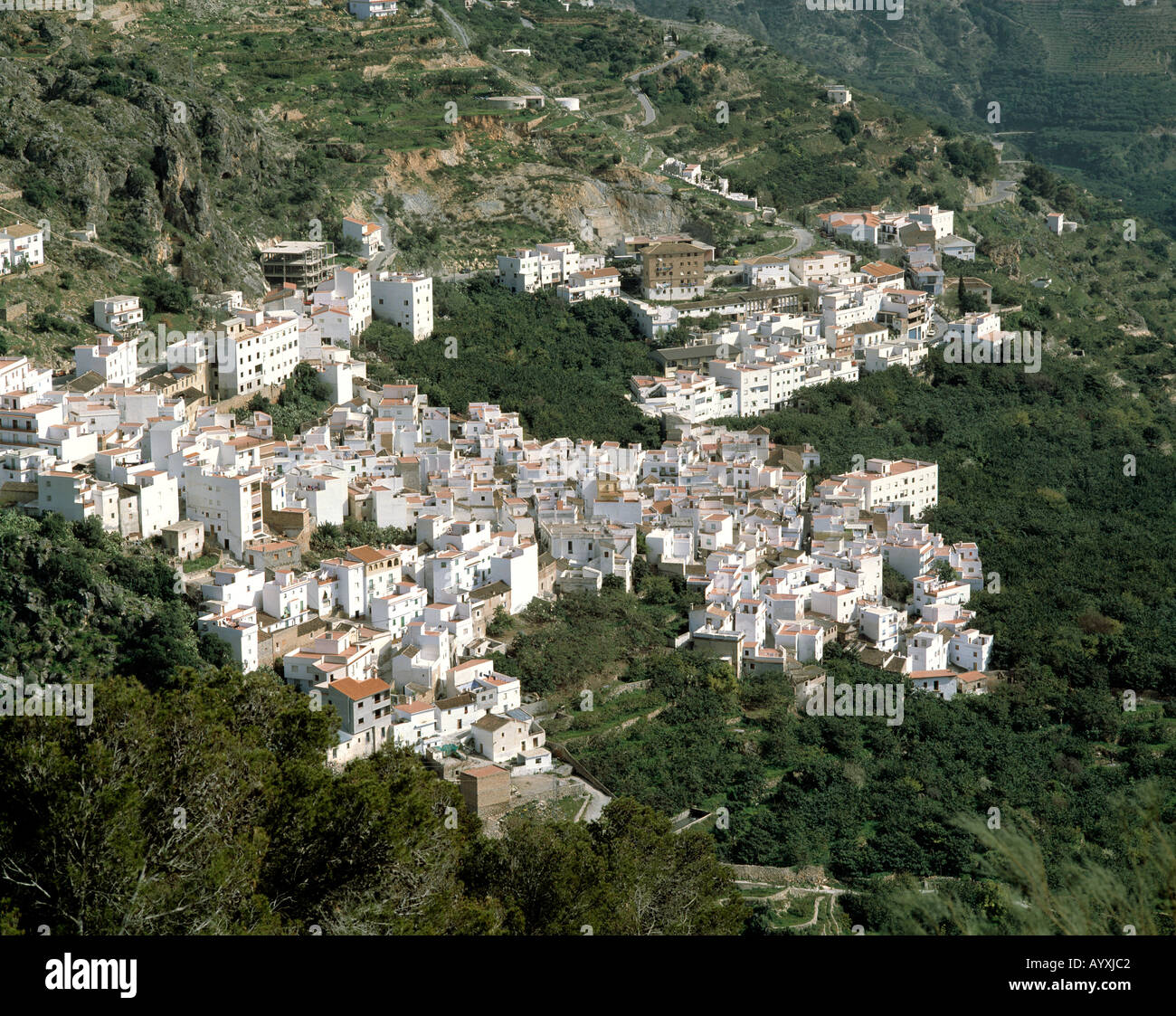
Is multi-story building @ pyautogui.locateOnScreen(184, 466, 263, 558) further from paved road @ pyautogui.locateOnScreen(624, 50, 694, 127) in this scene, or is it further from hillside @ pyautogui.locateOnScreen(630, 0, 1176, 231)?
hillside @ pyautogui.locateOnScreen(630, 0, 1176, 231)

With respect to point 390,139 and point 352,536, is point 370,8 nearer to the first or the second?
point 390,139

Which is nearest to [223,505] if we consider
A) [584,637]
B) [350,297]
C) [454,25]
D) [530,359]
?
[584,637]

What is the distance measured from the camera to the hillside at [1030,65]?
58938 millimetres

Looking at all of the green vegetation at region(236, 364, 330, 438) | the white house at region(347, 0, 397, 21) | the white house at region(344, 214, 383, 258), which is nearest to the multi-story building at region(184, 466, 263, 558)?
the green vegetation at region(236, 364, 330, 438)

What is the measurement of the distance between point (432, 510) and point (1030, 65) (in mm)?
58401

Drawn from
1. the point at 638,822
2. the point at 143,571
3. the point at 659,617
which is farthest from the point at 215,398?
the point at 638,822

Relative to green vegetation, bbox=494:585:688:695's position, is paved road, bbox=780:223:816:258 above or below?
above

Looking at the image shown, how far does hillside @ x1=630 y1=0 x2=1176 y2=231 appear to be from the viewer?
5894cm

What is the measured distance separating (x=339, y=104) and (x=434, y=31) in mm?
5276

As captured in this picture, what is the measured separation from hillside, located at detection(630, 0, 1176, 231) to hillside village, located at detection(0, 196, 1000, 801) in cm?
3377

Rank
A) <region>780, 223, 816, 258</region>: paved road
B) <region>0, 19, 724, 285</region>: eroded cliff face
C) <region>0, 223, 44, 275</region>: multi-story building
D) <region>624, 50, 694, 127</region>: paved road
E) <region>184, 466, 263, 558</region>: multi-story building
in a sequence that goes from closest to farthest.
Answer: <region>184, 466, 263, 558</region>: multi-story building < <region>0, 223, 44, 275</region>: multi-story building < <region>0, 19, 724, 285</region>: eroded cliff face < <region>780, 223, 816, 258</region>: paved road < <region>624, 50, 694, 127</region>: paved road

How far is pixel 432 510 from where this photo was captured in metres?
20.4

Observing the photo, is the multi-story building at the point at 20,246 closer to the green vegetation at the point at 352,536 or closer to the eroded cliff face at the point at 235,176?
the eroded cliff face at the point at 235,176
